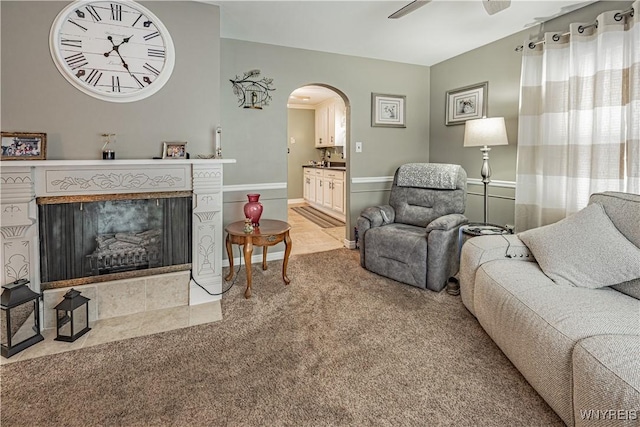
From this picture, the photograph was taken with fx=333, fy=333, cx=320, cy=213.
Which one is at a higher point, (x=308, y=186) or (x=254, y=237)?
(x=308, y=186)

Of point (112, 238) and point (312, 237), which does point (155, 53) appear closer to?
point (112, 238)

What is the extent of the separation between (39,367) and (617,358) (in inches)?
106

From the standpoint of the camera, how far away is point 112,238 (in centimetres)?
247

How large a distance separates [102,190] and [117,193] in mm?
91

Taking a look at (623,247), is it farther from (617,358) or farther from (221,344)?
(221,344)

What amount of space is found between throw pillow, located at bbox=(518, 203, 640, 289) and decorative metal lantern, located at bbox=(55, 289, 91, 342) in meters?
2.89

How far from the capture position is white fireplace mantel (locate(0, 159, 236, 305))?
2.10 metres

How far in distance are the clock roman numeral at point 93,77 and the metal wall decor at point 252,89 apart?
1317 mm

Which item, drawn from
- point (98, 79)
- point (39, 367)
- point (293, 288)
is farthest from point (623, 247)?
point (98, 79)

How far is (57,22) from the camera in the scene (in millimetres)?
2176

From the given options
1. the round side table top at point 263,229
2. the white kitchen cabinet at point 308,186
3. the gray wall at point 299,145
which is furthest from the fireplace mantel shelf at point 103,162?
the gray wall at point 299,145

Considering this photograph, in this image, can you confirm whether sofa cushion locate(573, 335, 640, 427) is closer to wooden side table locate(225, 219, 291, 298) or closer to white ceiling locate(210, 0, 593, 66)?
wooden side table locate(225, 219, 291, 298)

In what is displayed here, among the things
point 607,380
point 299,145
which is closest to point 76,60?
point 607,380

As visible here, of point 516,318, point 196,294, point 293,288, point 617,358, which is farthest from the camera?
point 293,288
